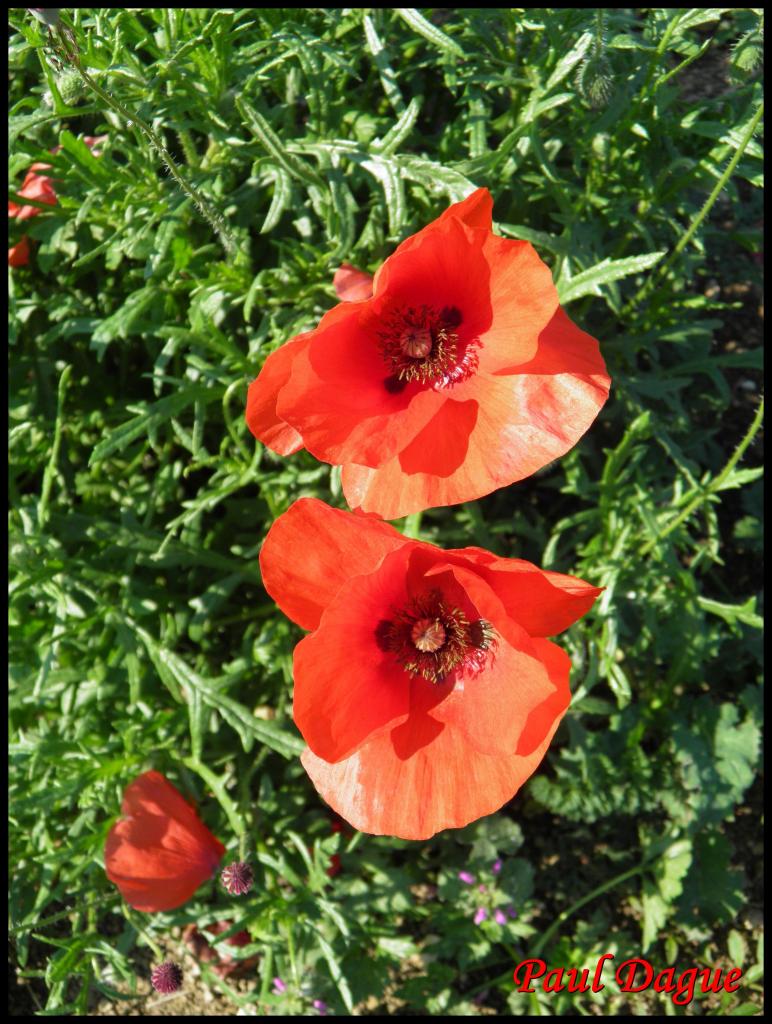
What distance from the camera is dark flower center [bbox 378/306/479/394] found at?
1.74m

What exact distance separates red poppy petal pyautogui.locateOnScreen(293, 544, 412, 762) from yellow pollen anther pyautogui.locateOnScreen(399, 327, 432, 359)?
41 cm

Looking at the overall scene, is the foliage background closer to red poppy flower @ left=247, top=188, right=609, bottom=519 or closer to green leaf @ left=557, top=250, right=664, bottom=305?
green leaf @ left=557, top=250, right=664, bottom=305

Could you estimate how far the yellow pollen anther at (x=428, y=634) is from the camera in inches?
69.0

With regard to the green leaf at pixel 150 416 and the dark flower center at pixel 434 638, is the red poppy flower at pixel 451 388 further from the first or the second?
the green leaf at pixel 150 416

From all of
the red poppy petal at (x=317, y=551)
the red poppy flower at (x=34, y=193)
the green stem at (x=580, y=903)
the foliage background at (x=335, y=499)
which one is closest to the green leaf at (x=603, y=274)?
the foliage background at (x=335, y=499)

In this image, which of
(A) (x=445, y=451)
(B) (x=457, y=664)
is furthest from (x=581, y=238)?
(B) (x=457, y=664)

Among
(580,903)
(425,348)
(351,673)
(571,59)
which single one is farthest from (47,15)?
(580,903)

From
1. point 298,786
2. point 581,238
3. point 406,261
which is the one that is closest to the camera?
point 406,261

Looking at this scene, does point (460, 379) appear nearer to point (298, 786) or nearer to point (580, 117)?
point (580, 117)

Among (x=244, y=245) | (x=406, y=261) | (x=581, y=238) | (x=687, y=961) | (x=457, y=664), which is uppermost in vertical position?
(x=406, y=261)

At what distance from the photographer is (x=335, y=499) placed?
8.00ft

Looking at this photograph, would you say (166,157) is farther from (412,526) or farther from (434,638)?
(434,638)

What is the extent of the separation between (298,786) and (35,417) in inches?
58.0

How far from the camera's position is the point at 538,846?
9.95 feet
